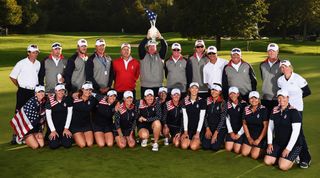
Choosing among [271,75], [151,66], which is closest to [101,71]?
[151,66]

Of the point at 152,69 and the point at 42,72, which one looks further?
the point at 152,69

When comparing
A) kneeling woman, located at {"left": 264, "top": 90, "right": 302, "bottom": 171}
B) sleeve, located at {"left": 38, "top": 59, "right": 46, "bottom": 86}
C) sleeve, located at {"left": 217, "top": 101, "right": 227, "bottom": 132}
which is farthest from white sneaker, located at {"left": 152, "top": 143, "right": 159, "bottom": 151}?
sleeve, located at {"left": 38, "top": 59, "right": 46, "bottom": 86}

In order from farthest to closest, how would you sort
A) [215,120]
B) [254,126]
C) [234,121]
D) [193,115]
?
[193,115]
[215,120]
[234,121]
[254,126]

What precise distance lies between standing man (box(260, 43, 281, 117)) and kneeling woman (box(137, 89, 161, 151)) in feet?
7.74

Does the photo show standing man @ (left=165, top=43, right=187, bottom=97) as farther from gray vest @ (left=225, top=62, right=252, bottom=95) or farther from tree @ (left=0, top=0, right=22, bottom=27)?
tree @ (left=0, top=0, right=22, bottom=27)

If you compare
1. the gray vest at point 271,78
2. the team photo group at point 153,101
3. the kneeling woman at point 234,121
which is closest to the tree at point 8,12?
the team photo group at point 153,101

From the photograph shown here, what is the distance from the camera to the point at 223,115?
9.10 metres

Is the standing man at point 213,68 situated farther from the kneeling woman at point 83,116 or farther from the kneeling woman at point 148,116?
the kneeling woman at point 83,116

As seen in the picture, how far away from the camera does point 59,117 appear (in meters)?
9.48

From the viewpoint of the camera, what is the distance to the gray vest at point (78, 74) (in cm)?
984

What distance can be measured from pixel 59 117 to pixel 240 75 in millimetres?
4075

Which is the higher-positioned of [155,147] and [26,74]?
[26,74]

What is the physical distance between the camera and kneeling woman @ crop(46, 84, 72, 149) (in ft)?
30.3

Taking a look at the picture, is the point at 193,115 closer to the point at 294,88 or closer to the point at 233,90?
the point at 233,90
